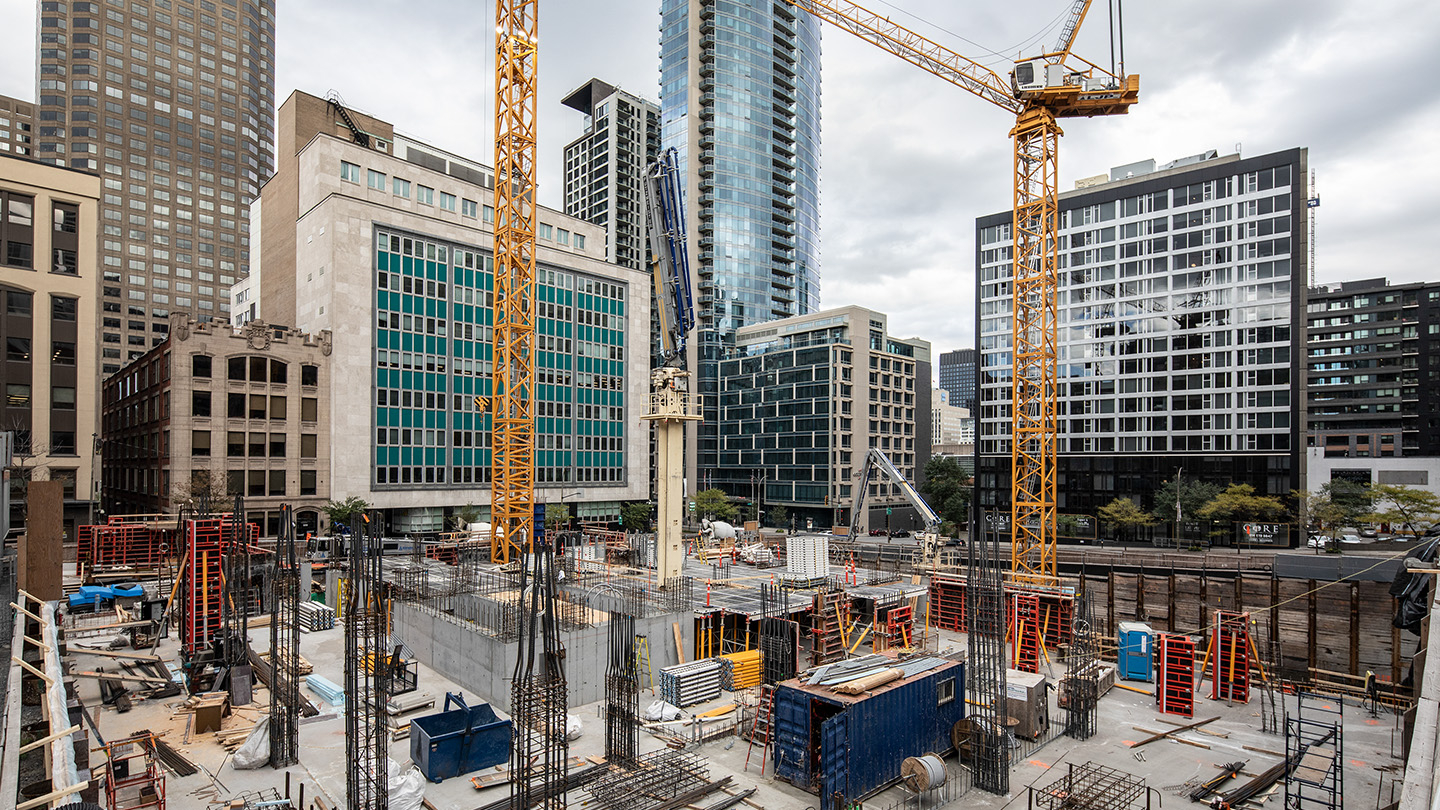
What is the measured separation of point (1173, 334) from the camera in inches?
3017

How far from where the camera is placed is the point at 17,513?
3716 cm

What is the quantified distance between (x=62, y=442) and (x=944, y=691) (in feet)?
176

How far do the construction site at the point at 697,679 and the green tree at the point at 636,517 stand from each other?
31309 mm

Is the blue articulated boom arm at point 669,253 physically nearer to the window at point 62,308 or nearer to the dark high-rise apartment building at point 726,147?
the window at point 62,308

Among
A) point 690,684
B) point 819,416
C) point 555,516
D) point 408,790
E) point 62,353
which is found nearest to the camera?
point 408,790

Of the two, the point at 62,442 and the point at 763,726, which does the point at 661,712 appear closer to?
the point at 763,726

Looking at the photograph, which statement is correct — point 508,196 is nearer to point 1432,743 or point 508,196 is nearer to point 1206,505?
point 1432,743

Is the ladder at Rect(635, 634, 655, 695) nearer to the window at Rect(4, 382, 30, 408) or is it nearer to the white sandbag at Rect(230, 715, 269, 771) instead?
the white sandbag at Rect(230, 715, 269, 771)

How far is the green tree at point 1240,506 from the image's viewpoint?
203 feet

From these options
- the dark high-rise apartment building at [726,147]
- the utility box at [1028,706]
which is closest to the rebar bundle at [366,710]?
the utility box at [1028,706]

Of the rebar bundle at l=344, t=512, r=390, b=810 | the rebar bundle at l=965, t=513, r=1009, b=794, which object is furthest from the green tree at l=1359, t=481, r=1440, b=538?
the rebar bundle at l=344, t=512, r=390, b=810

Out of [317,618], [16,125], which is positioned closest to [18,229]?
[317,618]

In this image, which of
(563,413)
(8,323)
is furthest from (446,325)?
(8,323)

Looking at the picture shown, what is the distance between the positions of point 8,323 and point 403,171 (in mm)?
31535
